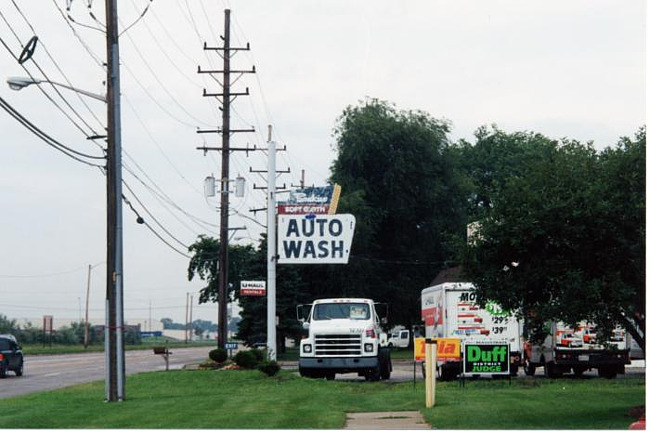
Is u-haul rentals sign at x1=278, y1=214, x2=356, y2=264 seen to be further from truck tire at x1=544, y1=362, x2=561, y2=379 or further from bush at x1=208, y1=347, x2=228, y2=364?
truck tire at x1=544, y1=362, x2=561, y2=379

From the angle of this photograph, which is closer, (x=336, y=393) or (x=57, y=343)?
(x=336, y=393)

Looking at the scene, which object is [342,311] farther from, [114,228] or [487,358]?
[114,228]

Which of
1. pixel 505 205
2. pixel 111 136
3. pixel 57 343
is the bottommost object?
pixel 57 343

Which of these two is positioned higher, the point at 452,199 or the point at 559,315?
the point at 452,199

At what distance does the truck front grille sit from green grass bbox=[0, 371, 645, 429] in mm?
1472

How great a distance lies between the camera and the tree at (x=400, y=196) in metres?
76.1

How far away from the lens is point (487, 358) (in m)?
32.2

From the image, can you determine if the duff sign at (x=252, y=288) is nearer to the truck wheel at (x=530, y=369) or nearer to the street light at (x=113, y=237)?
the truck wheel at (x=530, y=369)

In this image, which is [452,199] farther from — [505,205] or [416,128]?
[505,205]

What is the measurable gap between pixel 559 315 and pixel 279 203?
27.0 m

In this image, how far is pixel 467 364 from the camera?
104ft

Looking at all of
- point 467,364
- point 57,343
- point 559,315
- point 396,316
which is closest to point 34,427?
point 559,315

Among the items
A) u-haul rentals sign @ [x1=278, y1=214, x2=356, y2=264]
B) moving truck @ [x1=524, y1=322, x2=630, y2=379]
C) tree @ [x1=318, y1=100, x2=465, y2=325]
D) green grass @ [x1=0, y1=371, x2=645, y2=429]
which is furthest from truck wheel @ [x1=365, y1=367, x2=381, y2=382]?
tree @ [x1=318, y1=100, x2=465, y2=325]

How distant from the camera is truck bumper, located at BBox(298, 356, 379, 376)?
37938 mm
